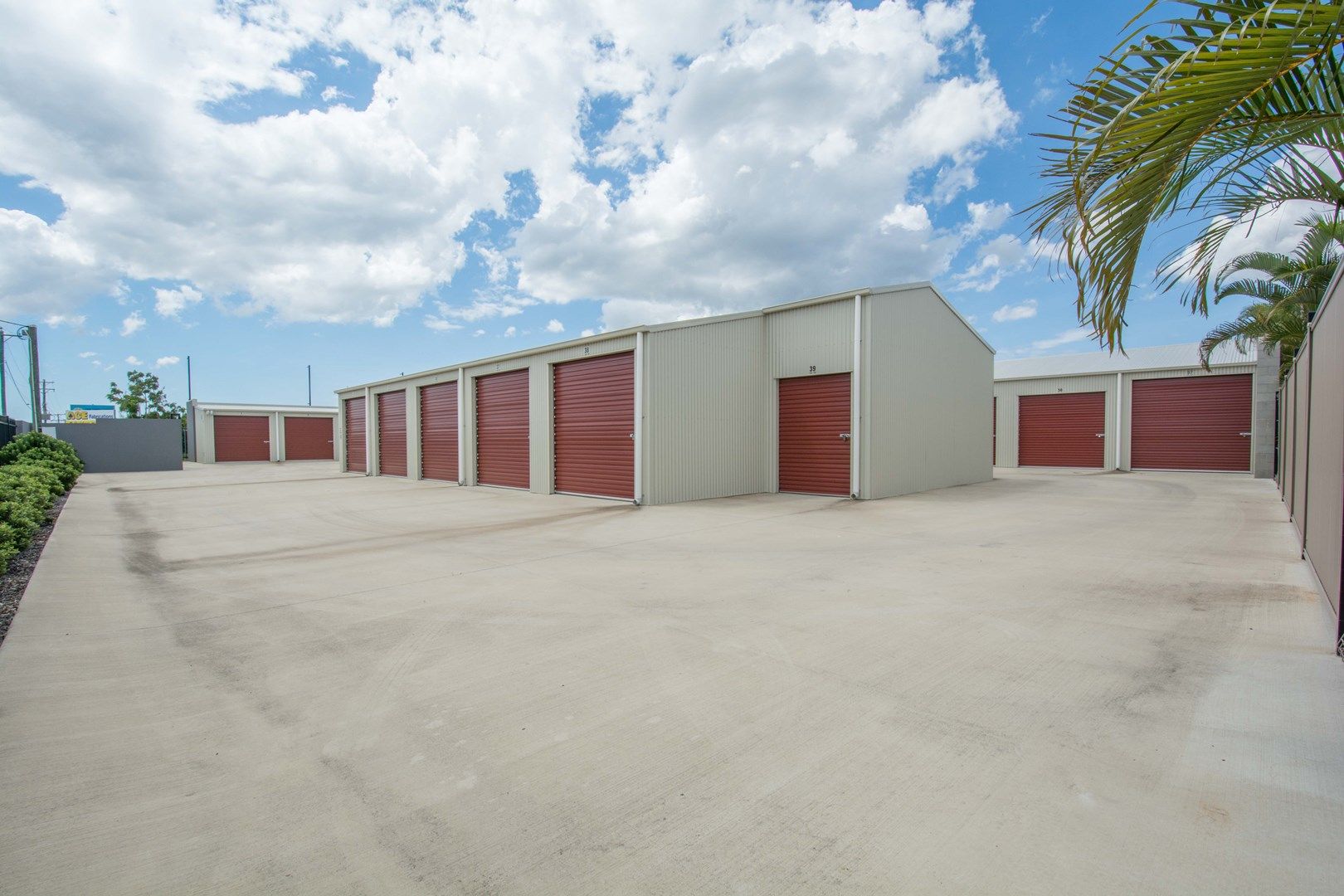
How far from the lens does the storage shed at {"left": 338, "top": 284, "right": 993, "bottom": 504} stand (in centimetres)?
1164

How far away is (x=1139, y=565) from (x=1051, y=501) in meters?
5.90

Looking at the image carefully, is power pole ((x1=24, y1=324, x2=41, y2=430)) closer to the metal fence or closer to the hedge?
the hedge

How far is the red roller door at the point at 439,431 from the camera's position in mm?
17906

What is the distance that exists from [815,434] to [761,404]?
4.57ft

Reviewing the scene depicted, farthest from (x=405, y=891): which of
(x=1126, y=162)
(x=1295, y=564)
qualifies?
(x=1295, y=564)

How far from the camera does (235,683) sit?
11.3 ft

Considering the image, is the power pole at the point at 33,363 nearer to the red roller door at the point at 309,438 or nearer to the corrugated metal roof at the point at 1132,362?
the red roller door at the point at 309,438

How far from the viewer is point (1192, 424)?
1848 centimetres

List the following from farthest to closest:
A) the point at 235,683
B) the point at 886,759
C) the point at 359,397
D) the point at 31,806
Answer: the point at 359,397 < the point at 235,683 < the point at 886,759 < the point at 31,806

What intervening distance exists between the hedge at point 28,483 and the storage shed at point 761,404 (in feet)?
26.5

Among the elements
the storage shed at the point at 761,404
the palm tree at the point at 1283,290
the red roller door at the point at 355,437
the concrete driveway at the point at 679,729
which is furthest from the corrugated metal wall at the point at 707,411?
the red roller door at the point at 355,437

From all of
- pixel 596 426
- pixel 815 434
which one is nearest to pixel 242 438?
pixel 596 426

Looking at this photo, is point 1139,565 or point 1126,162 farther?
point 1139,565

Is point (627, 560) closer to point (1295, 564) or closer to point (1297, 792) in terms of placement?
point (1297, 792)
